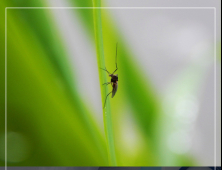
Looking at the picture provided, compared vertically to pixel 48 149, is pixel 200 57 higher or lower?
higher

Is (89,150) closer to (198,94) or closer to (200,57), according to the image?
(198,94)

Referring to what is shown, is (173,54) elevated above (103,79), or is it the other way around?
(173,54)

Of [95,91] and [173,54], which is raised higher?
[173,54]

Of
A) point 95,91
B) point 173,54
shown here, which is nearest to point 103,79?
point 95,91

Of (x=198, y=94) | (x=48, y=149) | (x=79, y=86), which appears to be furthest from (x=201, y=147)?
(x=48, y=149)

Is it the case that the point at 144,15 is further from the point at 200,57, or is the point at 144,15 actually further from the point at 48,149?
the point at 48,149

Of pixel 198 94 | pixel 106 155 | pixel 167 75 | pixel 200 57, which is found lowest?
pixel 106 155

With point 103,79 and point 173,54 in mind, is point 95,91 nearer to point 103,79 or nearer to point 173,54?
point 103,79

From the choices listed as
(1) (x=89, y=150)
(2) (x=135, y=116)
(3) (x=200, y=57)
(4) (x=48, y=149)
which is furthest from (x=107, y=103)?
(3) (x=200, y=57)
